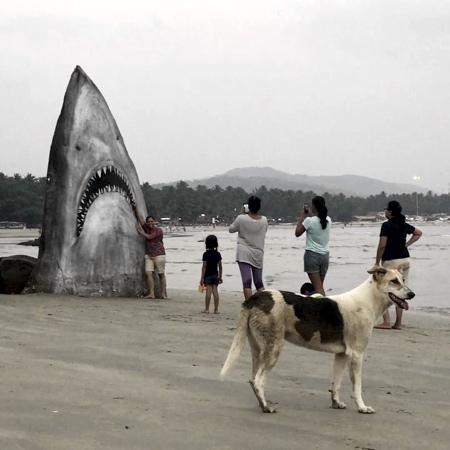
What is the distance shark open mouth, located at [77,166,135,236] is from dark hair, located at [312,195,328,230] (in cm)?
315

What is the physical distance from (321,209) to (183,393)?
14.6 ft

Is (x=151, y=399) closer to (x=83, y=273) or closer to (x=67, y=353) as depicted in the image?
(x=67, y=353)

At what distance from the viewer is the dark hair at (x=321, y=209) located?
9109mm

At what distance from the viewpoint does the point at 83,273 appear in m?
10.8

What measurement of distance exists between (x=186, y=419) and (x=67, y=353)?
6.70 ft

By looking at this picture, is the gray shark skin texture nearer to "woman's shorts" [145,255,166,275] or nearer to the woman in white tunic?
"woman's shorts" [145,255,166,275]

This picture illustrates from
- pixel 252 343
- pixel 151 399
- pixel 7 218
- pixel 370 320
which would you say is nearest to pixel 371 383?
pixel 370 320

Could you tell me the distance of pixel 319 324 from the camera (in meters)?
5.13

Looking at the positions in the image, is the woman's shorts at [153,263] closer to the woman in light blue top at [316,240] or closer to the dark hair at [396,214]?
the woman in light blue top at [316,240]

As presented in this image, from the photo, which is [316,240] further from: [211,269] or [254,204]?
[211,269]

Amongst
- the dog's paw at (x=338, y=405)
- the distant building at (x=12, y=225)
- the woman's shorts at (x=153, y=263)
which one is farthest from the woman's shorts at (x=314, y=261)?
the distant building at (x=12, y=225)

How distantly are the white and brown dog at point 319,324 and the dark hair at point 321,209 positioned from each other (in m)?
3.78

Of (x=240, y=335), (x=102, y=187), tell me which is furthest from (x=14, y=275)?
(x=240, y=335)

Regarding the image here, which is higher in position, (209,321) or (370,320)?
(370,320)
